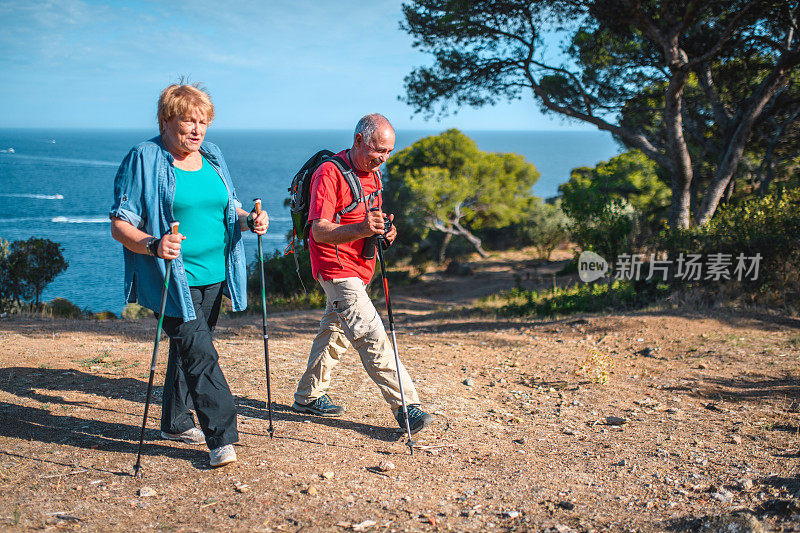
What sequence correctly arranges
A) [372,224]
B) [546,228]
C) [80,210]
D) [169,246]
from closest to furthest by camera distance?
[169,246], [372,224], [546,228], [80,210]

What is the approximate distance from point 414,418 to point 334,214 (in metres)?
1.41

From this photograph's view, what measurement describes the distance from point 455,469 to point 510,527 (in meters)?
0.67

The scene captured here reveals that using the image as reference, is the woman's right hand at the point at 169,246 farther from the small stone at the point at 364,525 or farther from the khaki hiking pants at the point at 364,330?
the small stone at the point at 364,525

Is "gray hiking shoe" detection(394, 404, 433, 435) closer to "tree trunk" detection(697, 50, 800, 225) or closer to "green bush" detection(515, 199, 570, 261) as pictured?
"tree trunk" detection(697, 50, 800, 225)

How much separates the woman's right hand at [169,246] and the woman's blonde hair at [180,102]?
658mm

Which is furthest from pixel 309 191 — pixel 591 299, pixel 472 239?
pixel 472 239

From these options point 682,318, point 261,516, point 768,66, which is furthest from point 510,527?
point 768,66

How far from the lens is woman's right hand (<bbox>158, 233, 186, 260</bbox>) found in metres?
2.96

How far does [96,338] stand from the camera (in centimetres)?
725

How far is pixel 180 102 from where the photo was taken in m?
3.13

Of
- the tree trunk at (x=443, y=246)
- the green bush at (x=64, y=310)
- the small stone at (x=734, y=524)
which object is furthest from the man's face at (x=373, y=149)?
the tree trunk at (x=443, y=246)

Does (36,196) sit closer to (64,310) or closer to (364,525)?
(64,310)

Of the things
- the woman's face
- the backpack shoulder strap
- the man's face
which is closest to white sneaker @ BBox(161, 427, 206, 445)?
the backpack shoulder strap

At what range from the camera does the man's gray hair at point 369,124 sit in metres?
3.63
